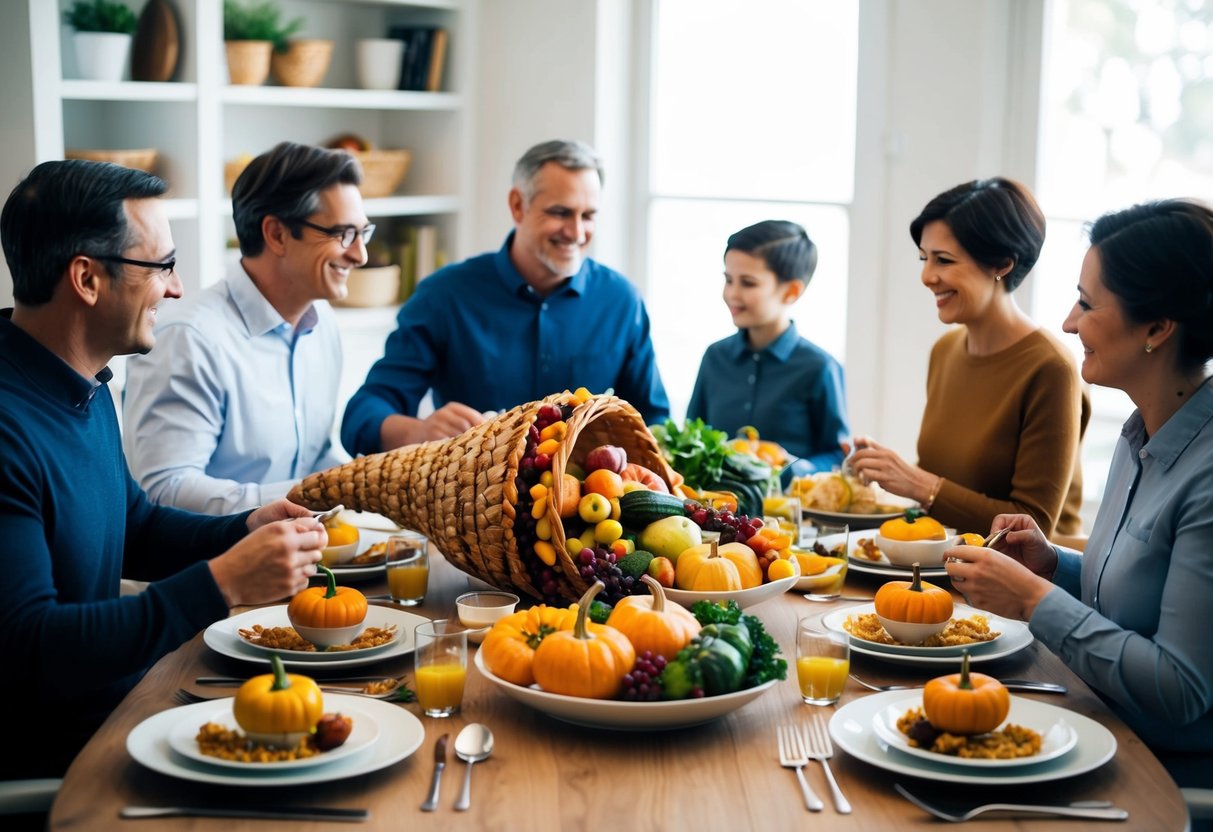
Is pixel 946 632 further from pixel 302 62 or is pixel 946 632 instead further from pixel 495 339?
pixel 302 62

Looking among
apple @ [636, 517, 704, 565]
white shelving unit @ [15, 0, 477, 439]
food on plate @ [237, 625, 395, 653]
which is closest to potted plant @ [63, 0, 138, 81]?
white shelving unit @ [15, 0, 477, 439]

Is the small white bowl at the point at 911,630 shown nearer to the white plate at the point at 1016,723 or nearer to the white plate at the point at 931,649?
the white plate at the point at 931,649

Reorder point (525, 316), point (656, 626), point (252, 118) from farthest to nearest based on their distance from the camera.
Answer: point (252, 118) → point (525, 316) → point (656, 626)

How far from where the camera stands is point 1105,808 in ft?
4.74

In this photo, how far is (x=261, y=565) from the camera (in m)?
1.75

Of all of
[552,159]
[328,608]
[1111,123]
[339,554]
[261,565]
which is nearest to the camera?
[261,565]

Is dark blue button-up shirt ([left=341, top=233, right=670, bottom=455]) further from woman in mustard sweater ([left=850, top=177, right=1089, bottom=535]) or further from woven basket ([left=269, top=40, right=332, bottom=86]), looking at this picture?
woven basket ([left=269, top=40, right=332, bottom=86])

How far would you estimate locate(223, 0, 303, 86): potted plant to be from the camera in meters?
4.39

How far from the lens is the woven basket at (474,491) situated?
6.39ft

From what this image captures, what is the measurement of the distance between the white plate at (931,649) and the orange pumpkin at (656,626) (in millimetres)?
250

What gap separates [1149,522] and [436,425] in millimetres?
1450

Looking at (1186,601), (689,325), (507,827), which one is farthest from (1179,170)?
(507,827)

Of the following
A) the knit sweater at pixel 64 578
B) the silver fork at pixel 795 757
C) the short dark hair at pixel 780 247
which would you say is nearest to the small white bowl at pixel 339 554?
the knit sweater at pixel 64 578

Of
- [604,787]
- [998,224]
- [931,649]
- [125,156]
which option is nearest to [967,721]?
[931,649]
